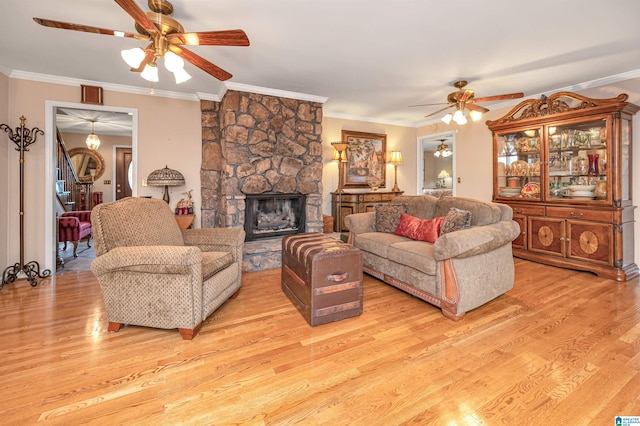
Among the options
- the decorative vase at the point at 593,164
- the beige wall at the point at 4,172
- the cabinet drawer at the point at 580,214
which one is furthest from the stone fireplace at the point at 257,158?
the decorative vase at the point at 593,164

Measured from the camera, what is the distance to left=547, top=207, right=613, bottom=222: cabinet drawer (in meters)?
3.40

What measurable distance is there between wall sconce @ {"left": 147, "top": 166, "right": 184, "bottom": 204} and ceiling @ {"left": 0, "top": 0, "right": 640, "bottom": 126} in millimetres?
1110

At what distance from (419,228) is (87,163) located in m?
8.05

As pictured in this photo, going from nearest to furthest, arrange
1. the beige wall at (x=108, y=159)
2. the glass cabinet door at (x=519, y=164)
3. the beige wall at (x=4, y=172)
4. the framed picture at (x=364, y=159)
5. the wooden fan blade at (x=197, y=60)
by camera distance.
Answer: the wooden fan blade at (x=197, y=60) → the beige wall at (x=4, y=172) → the glass cabinet door at (x=519, y=164) → the framed picture at (x=364, y=159) → the beige wall at (x=108, y=159)

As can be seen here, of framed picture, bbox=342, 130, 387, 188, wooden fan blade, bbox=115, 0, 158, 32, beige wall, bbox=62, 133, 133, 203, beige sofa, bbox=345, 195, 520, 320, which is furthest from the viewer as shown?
beige wall, bbox=62, 133, 133, 203

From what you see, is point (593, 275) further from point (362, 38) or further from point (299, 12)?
point (299, 12)

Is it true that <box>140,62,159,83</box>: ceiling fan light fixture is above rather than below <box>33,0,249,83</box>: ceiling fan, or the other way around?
below

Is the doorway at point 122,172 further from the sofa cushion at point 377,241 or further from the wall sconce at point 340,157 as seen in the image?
the sofa cushion at point 377,241

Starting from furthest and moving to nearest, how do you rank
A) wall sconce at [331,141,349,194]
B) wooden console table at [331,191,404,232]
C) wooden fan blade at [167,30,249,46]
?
wooden console table at [331,191,404,232] < wall sconce at [331,141,349,194] < wooden fan blade at [167,30,249,46]

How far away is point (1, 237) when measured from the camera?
3.36m

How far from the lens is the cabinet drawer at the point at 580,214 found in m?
3.40

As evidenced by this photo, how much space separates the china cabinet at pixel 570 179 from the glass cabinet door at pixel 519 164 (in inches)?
0.5

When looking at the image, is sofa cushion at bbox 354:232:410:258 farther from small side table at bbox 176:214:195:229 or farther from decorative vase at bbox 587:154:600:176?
decorative vase at bbox 587:154:600:176

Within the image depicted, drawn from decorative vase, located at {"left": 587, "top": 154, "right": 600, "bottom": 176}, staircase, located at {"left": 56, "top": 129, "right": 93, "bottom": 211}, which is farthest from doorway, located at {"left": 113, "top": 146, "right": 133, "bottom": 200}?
decorative vase, located at {"left": 587, "top": 154, "right": 600, "bottom": 176}
